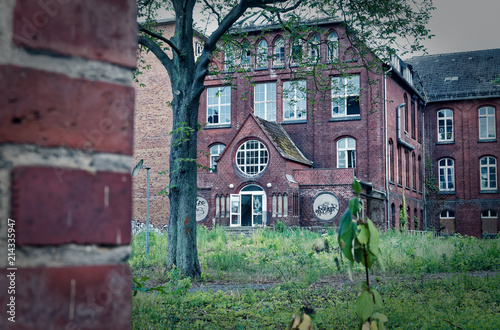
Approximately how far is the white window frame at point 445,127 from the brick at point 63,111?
40.9 meters

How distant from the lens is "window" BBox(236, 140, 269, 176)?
29.0 meters

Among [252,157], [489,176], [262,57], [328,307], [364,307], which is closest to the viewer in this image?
[364,307]

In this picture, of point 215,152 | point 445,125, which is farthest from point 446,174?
point 215,152

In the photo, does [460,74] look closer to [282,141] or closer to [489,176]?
[489,176]

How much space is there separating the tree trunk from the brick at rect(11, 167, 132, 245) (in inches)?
413

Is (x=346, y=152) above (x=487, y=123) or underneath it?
underneath

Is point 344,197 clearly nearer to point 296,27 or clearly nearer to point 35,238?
point 296,27

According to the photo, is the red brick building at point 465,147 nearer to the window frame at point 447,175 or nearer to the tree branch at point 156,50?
the window frame at point 447,175

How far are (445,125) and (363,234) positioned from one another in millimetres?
39388

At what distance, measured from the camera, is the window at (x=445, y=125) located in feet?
128

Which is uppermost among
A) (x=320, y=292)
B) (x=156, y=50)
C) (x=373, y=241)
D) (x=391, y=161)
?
(x=156, y=50)

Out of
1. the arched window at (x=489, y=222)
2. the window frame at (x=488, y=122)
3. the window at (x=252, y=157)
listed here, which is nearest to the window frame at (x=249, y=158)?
the window at (x=252, y=157)

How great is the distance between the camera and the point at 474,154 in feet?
125

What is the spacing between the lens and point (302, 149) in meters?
→ 31.6
